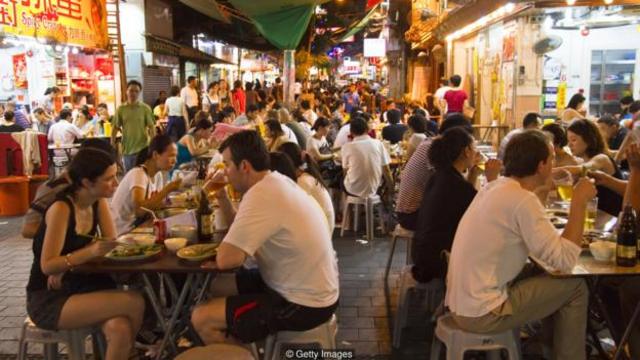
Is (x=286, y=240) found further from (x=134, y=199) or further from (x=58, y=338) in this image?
(x=134, y=199)

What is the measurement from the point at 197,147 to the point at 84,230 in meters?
4.98

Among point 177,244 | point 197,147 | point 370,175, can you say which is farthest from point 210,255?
point 197,147

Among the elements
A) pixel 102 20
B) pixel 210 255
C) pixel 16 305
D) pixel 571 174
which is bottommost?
pixel 16 305

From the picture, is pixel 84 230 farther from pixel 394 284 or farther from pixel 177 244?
pixel 394 284

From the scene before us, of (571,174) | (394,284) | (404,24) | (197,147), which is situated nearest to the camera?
(571,174)

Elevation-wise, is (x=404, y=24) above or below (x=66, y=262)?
above

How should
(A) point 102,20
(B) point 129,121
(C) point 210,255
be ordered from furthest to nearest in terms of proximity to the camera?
(A) point 102,20 < (B) point 129,121 < (C) point 210,255

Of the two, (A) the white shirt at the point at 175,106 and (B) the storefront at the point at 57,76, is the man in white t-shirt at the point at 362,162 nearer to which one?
(A) the white shirt at the point at 175,106

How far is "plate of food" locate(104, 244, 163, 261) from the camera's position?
3.47 meters

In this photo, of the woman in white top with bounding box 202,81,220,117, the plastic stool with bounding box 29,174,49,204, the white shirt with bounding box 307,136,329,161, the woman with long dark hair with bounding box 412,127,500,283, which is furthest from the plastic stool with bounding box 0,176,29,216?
the woman with long dark hair with bounding box 412,127,500,283

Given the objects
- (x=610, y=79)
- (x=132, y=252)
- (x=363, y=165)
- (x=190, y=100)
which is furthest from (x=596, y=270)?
(x=190, y=100)

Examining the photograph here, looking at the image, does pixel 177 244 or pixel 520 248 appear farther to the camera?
pixel 177 244

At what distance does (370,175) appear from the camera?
746 cm

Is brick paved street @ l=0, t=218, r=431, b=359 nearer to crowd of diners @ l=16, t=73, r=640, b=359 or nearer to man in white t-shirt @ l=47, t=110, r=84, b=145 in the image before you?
crowd of diners @ l=16, t=73, r=640, b=359
